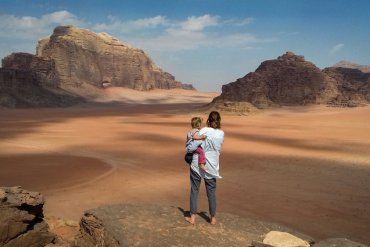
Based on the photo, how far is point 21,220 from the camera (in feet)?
21.8

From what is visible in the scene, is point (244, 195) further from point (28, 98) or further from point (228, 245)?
point (28, 98)

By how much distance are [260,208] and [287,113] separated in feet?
114

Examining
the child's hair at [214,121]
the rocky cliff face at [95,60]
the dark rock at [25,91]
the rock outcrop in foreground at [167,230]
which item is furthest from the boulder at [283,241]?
the rocky cliff face at [95,60]

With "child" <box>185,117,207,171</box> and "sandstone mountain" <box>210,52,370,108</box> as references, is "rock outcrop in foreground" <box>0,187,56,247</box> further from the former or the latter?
"sandstone mountain" <box>210,52,370,108</box>

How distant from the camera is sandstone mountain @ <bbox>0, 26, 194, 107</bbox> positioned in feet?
184

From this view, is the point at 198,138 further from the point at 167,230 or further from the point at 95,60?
the point at 95,60

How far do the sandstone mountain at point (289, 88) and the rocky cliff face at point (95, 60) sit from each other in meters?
32.5

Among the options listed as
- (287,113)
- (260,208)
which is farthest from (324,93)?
(260,208)

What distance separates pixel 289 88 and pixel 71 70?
39461 millimetres

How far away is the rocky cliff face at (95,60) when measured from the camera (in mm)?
70375

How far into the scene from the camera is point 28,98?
55.7m

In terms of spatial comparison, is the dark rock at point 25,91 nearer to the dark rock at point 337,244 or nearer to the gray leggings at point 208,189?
the gray leggings at point 208,189

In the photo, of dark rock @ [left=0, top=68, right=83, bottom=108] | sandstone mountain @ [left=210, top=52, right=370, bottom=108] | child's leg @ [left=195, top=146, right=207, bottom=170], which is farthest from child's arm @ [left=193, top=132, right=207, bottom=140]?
Result: dark rock @ [left=0, top=68, right=83, bottom=108]

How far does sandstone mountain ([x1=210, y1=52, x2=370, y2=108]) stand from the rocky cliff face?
32450 mm
